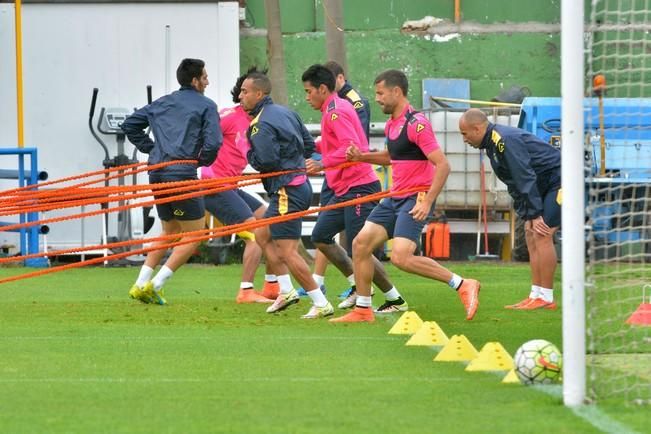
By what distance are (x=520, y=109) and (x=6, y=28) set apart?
26.1 feet

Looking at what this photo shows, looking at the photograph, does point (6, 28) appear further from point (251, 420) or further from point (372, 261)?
point (251, 420)

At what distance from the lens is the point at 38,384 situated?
27.2 feet

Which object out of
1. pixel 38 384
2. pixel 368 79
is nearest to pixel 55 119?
pixel 368 79

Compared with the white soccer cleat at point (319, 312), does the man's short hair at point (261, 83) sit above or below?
above

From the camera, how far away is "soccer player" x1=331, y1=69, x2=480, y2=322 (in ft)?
38.4

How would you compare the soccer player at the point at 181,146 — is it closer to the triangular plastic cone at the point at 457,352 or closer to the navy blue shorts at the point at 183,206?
the navy blue shorts at the point at 183,206

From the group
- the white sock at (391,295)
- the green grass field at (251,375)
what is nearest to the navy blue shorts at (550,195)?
the green grass field at (251,375)

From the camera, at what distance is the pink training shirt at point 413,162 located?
38.4 ft

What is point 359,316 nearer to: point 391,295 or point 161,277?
point 391,295

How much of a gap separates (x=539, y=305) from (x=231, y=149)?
11.7ft

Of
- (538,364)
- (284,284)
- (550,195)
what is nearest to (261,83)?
(284,284)

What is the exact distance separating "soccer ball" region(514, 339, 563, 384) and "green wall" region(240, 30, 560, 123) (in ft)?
57.5

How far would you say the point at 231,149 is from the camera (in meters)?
15.1

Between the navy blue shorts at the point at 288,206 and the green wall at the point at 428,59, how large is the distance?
12746 millimetres
